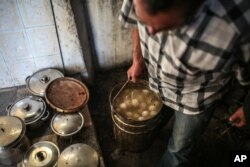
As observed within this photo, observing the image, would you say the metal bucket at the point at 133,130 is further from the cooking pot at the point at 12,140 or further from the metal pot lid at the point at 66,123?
the cooking pot at the point at 12,140

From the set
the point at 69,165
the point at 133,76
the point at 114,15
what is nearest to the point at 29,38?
the point at 114,15

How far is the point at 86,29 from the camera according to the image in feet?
10.3

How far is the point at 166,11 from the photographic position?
4.18ft

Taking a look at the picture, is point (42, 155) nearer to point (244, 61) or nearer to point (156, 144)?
point (156, 144)

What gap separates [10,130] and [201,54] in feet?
6.31

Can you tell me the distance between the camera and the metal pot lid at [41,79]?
3016 mm

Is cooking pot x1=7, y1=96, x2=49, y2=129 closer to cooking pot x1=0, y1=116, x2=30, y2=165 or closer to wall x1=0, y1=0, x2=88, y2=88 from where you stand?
cooking pot x1=0, y1=116, x2=30, y2=165

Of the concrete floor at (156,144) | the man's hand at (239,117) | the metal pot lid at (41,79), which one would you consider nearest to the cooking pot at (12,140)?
the metal pot lid at (41,79)

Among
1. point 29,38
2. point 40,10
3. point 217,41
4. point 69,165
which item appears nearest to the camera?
point 217,41

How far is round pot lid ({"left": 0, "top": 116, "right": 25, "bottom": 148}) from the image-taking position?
238 cm

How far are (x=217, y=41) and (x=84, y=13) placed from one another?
6.30 ft

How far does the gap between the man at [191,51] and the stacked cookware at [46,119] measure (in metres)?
0.94

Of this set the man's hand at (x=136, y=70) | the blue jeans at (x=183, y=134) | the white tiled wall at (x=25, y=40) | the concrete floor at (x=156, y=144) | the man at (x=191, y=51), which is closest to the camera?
the man at (x=191, y=51)

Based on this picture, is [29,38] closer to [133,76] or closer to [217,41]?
[133,76]
